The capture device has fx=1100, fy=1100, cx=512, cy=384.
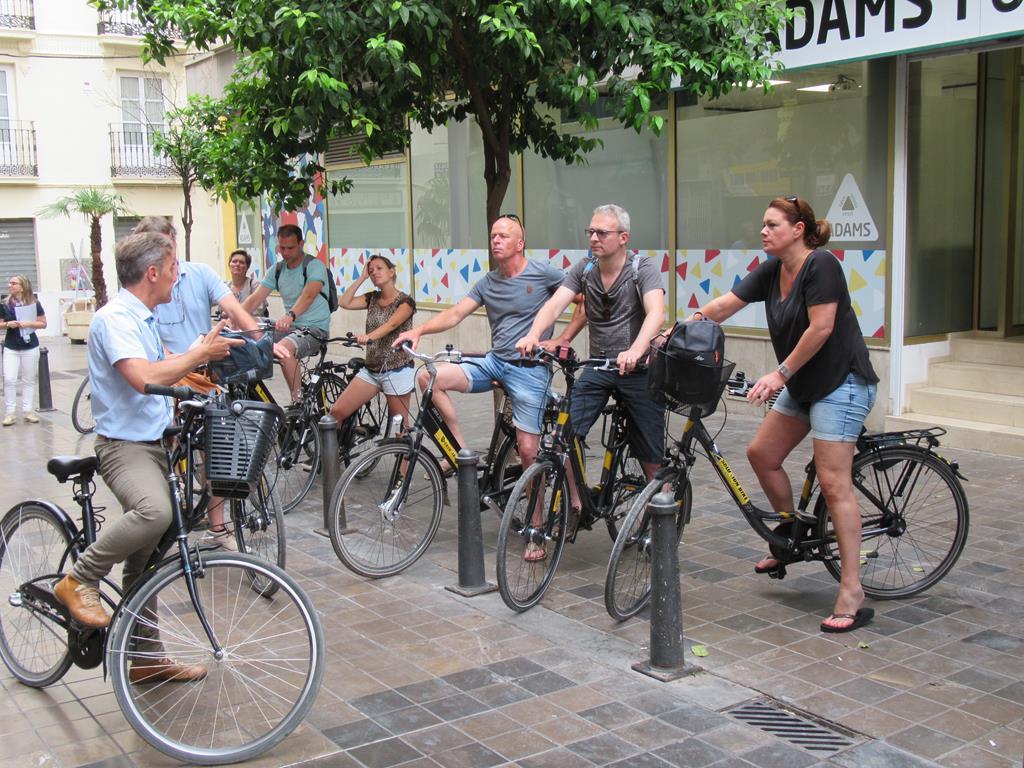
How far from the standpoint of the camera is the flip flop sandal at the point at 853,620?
5105 millimetres

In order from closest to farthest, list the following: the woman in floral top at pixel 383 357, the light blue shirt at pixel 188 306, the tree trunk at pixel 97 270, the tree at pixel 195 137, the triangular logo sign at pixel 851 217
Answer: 1. the light blue shirt at pixel 188 306
2. the woman in floral top at pixel 383 357
3. the triangular logo sign at pixel 851 217
4. the tree at pixel 195 137
5. the tree trunk at pixel 97 270

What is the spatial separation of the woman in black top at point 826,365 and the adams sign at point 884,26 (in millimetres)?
4152

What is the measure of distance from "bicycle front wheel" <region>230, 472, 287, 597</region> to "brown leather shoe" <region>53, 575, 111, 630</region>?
139cm

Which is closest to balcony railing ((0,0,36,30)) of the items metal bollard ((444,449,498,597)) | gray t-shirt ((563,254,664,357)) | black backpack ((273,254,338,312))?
black backpack ((273,254,338,312))

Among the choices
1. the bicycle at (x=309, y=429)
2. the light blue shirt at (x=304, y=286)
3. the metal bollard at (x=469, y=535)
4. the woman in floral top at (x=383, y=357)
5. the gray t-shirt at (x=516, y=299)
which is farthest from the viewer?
the light blue shirt at (x=304, y=286)

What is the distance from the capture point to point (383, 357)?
7852 mm

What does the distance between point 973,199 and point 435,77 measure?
5.17 meters

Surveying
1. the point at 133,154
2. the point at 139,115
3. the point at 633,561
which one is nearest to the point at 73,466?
the point at 633,561

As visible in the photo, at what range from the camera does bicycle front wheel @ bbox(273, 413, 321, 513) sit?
318 inches

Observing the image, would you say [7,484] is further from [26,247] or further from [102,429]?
[26,247]

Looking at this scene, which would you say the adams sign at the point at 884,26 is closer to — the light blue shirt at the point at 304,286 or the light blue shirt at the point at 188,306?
the light blue shirt at the point at 304,286

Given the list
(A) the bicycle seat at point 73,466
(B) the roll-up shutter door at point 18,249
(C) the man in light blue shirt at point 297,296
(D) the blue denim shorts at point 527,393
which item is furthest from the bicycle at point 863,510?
(B) the roll-up shutter door at point 18,249

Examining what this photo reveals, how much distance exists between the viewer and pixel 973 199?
401 inches

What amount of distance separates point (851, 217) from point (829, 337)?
5.37 m
